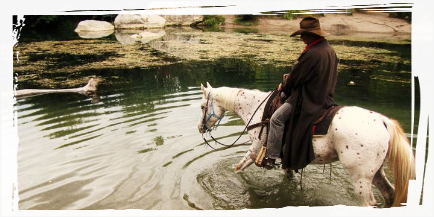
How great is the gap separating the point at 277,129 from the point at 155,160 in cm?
252

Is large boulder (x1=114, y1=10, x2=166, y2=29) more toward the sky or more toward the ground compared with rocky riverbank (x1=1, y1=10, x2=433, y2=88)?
more toward the sky

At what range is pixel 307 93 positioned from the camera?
4.05m

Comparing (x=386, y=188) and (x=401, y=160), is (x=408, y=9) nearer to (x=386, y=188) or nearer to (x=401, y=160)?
(x=386, y=188)

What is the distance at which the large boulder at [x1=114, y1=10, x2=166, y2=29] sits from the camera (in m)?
29.1

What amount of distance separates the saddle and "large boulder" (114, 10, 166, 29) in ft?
87.3

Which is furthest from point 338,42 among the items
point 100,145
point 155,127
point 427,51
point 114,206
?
point 114,206

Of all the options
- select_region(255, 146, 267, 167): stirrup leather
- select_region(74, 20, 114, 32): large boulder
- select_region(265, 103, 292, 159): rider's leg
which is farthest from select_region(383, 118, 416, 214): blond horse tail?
select_region(74, 20, 114, 32): large boulder

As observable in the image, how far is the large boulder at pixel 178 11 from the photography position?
32000mm

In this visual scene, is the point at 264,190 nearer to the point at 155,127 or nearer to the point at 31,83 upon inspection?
the point at 155,127

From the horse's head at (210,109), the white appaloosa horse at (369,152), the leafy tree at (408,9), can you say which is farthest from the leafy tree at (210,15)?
the white appaloosa horse at (369,152)

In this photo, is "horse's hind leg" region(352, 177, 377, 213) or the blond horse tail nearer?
the blond horse tail

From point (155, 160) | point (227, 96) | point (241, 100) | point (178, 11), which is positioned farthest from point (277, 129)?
point (178, 11)

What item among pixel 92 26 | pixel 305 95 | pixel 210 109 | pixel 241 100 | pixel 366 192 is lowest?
pixel 366 192

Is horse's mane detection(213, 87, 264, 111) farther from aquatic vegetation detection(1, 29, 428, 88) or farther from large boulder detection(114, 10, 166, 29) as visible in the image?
large boulder detection(114, 10, 166, 29)
